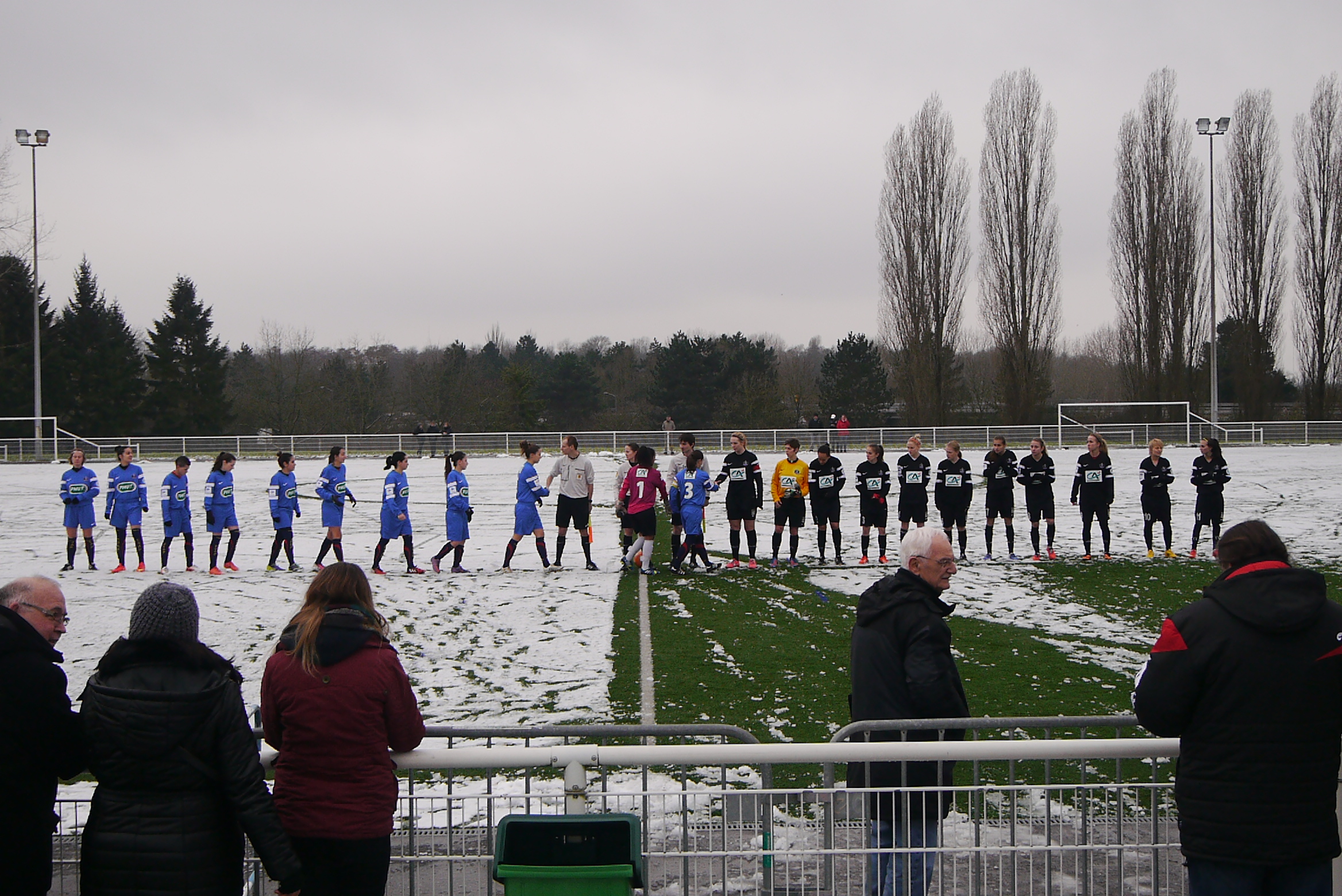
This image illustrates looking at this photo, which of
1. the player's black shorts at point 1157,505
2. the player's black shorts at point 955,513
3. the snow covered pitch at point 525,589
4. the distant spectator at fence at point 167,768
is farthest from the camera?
the player's black shorts at point 955,513

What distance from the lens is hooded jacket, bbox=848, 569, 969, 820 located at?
4.00 meters

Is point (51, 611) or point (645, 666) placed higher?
point (51, 611)

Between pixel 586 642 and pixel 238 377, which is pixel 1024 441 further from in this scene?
pixel 238 377

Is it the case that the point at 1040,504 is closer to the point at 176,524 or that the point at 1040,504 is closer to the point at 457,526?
the point at 457,526

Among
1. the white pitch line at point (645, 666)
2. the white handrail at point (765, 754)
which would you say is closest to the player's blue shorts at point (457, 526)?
the white pitch line at point (645, 666)

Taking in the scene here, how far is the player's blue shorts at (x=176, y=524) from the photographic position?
16.1 metres

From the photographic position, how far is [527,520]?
16156 mm

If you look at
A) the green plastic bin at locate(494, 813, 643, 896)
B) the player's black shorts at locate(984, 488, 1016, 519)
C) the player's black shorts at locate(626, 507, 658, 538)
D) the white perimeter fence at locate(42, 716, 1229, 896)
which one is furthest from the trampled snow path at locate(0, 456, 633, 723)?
the player's black shorts at locate(984, 488, 1016, 519)

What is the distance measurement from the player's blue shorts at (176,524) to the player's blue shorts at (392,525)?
321 cm

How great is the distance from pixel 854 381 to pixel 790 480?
159 feet

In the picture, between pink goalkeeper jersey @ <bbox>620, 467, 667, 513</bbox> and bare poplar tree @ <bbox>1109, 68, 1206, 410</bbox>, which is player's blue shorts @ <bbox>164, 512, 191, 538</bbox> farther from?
bare poplar tree @ <bbox>1109, 68, 1206, 410</bbox>

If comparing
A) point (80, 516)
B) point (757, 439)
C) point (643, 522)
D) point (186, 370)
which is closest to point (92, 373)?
point (186, 370)

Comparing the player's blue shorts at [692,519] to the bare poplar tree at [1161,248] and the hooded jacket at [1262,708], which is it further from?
the bare poplar tree at [1161,248]

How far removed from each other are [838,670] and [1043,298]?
44.3 meters
